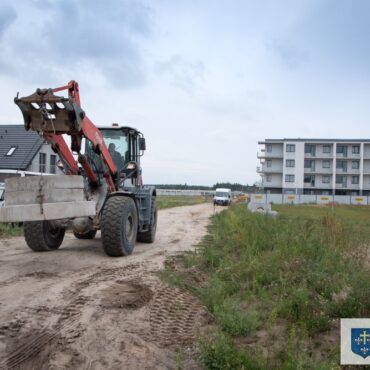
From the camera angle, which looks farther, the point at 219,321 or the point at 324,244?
the point at 324,244

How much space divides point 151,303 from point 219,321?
112 cm

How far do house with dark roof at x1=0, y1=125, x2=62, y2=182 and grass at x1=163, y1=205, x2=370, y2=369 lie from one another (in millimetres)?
25465

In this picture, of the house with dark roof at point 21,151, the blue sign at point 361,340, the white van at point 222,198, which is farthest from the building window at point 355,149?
the blue sign at point 361,340

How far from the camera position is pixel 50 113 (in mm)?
7660

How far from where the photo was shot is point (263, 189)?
81.4 m

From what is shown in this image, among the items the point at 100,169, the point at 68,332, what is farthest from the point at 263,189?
the point at 68,332

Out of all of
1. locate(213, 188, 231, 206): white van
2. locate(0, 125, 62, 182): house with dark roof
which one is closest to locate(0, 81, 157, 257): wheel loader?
locate(0, 125, 62, 182): house with dark roof

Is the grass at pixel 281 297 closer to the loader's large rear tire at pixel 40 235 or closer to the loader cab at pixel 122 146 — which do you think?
the loader cab at pixel 122 146

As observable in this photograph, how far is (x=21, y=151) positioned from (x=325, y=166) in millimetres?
57389

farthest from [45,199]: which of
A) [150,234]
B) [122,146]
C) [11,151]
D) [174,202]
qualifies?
[174,202]

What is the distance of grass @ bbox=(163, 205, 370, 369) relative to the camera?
418 cm

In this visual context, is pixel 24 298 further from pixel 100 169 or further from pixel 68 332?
pixel 100 169

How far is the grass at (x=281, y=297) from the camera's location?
4184 mm

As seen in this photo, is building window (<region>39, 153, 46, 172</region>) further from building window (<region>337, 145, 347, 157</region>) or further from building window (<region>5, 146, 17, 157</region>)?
building window (<region>337, 145, 347, 157</region>)
